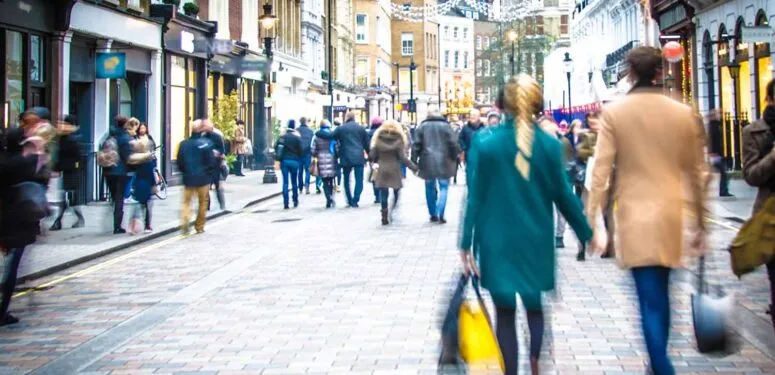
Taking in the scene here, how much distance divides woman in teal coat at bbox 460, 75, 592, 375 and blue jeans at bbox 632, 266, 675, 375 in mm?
482

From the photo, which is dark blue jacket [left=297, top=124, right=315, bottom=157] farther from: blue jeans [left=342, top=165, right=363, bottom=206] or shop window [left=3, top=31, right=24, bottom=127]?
shop window [left=3, top=31, right=24, bottom=127]

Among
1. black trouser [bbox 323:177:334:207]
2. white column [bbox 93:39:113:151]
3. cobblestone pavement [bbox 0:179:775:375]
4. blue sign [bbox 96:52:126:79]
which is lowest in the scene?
cobblestone pavement [bbox 0:179:775:375]

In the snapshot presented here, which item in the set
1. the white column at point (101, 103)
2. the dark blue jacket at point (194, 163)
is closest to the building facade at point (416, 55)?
the white column at point (101, 103)

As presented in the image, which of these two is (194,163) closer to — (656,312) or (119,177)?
(119,177)

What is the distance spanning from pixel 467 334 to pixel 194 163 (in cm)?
1192

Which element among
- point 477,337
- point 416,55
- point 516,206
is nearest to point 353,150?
point 477,337

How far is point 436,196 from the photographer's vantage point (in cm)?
1823

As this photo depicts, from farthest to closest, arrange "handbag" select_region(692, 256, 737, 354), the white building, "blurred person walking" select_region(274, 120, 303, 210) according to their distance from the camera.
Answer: the white building
"blurred person walking" select_region(274, 120, 303, 210)
"handbag" select_region(692, 256, 737, 354)

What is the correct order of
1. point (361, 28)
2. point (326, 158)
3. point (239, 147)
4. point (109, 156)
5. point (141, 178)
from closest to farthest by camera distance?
point (141, 178) < point (109, 156) < point (326, 158) < point (239, 147) < point (361, 28)

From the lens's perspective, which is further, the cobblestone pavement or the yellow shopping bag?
the cobblestone pavement

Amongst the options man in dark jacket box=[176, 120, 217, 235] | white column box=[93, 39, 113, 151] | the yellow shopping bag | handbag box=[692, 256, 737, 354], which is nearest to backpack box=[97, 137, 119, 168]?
man in dark jacket box=[176, 120, 217, 235]

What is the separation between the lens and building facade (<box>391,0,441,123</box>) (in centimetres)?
11225

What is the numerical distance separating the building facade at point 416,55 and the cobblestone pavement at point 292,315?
95157 millimetres

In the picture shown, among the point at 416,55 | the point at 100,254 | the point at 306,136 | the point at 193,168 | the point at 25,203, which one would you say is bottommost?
the point at 100,254
